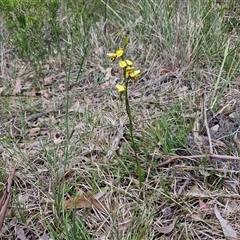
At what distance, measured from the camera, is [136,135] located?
204cm

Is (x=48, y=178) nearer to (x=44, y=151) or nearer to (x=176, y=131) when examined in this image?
(x=44, y=151)

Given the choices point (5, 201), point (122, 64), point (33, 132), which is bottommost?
point (33, 132)

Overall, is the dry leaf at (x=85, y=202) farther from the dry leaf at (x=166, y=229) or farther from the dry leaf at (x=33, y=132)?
the dry leaf at (x=33, y=132)

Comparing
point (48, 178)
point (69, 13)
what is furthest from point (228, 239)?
point (69, 13)

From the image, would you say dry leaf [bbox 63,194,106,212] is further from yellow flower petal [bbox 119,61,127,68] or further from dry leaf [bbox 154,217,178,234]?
yellow flower petal [bbox 119,61,127,68]

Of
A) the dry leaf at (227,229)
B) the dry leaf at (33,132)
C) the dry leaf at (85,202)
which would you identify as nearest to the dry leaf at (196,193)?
the dry leaf at (227,229)

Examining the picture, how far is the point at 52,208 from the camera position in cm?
173

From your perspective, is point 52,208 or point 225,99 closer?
point 52,208

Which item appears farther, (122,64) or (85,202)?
(85,202)

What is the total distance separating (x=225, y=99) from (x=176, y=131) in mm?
372

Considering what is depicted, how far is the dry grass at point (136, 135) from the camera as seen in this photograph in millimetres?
1677

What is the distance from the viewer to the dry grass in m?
1.68

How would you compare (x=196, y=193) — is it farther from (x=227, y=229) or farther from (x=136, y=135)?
(x=136, y=135)

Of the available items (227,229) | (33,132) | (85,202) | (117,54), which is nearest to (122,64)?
(117,54)
